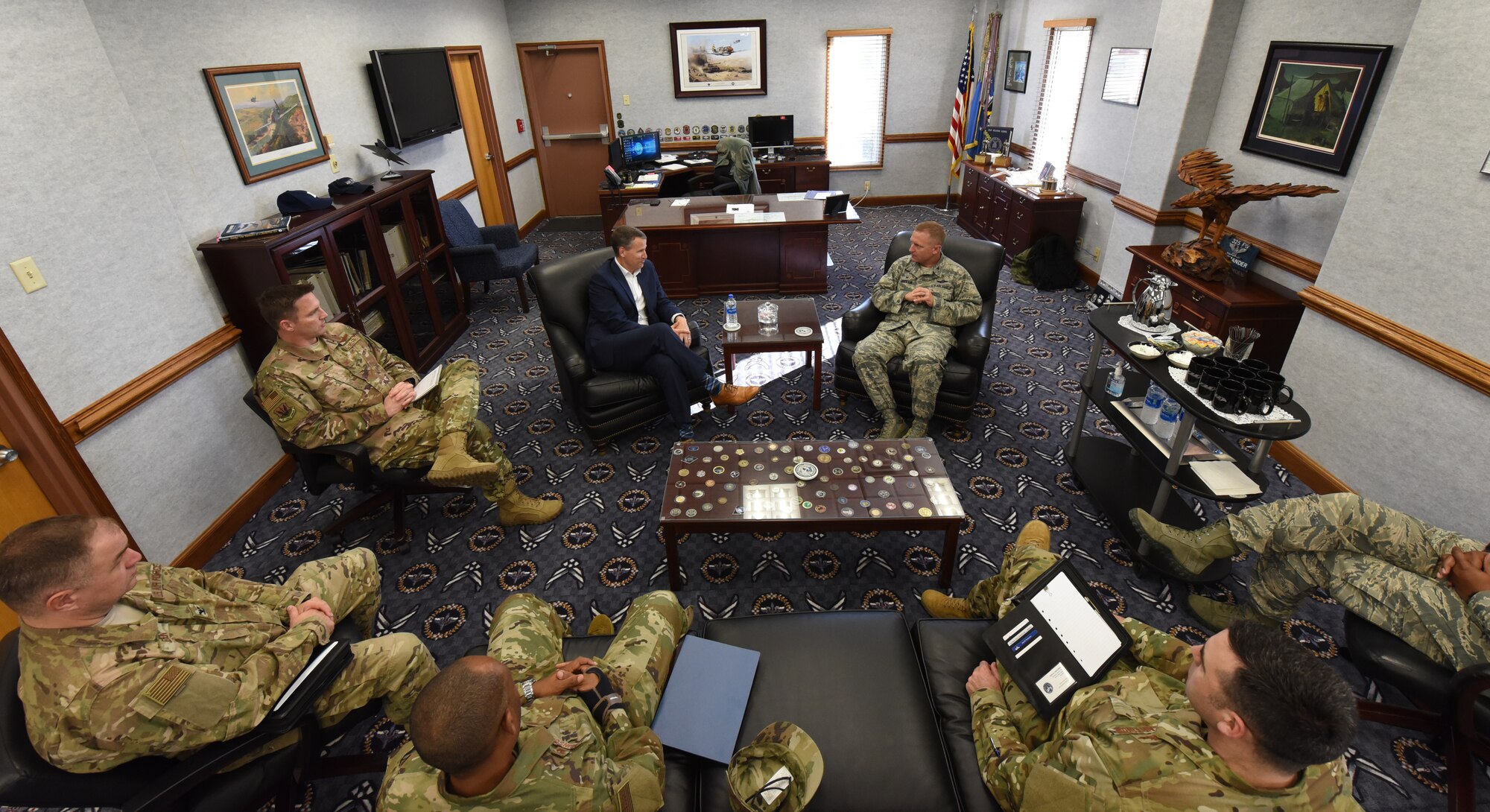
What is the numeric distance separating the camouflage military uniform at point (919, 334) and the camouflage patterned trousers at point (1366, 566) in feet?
5.07

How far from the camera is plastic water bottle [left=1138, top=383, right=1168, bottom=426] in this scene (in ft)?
9.52

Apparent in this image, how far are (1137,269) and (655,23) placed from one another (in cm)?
599

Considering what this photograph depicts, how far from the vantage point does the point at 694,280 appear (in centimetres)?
587

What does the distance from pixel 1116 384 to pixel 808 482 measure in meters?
1.63

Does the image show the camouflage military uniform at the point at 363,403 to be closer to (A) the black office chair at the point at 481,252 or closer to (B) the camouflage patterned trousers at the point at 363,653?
(B) the camouflage patterned trousers at the point at 363,653

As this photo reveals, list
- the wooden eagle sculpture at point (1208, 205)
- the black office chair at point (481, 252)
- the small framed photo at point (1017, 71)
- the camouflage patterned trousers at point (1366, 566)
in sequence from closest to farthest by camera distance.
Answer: the camouflage patterned trousers at point (1366, 566) < the wooden eagle sculpture at point (1208, 205) < the black office chair at point (481, 252) < the small framed photo at point (1017, 71)

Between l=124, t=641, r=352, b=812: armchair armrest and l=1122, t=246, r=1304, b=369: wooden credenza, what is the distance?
4.20m

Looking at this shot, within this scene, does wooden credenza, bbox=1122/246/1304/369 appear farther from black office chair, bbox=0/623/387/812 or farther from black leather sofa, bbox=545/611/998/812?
black office chair, bbox=0/623/387/812

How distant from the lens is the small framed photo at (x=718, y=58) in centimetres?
771

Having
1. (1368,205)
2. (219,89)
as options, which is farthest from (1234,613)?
(219,89)

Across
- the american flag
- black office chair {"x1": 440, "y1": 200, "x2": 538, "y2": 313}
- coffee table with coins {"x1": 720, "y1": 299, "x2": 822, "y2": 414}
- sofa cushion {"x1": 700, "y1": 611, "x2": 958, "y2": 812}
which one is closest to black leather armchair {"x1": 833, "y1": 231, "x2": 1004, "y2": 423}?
coffee table with coins {"x1": 720, "y1": 299, "x2": 822, "y2": 414}

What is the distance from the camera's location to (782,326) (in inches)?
161

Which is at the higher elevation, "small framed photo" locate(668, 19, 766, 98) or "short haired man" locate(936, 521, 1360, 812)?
"small framed photo" locate(668, 19, 766, 98)

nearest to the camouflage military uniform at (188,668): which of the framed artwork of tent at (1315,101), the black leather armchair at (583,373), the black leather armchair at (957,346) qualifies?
the black leather armchair at (583,373)
